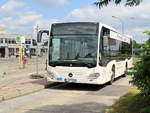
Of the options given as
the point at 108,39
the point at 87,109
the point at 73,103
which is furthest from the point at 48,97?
the point at 108,39

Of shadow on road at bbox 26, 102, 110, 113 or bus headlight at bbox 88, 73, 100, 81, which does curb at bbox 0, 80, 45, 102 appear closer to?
shadow on road at bbox 26, 102, 110, 113

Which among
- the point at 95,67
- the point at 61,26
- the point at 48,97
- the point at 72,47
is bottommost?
the point at 48,97

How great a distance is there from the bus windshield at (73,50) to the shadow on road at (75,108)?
4083mm

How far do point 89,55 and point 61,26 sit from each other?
2.05 meters

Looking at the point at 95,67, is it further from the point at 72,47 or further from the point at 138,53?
the point at 138,53

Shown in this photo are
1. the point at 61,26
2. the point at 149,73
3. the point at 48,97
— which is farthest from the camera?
the point at 61,26

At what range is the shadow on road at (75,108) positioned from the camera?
8.76 m

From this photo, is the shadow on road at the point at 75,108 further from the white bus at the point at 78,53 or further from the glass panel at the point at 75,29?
the glass panel at the point at 75,29

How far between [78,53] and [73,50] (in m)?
0.28

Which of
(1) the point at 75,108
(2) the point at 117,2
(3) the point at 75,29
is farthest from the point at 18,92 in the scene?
(2) the point at 117,2

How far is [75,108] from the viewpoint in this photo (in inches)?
364

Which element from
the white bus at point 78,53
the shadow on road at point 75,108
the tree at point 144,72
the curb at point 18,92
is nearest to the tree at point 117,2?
the tree at point 144,72

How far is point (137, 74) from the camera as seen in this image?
7.43 m

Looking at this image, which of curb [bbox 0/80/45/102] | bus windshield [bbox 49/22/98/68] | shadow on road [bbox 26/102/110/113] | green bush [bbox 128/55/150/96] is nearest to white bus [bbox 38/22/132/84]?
bus windshield [bbox 49/22/98/68]
